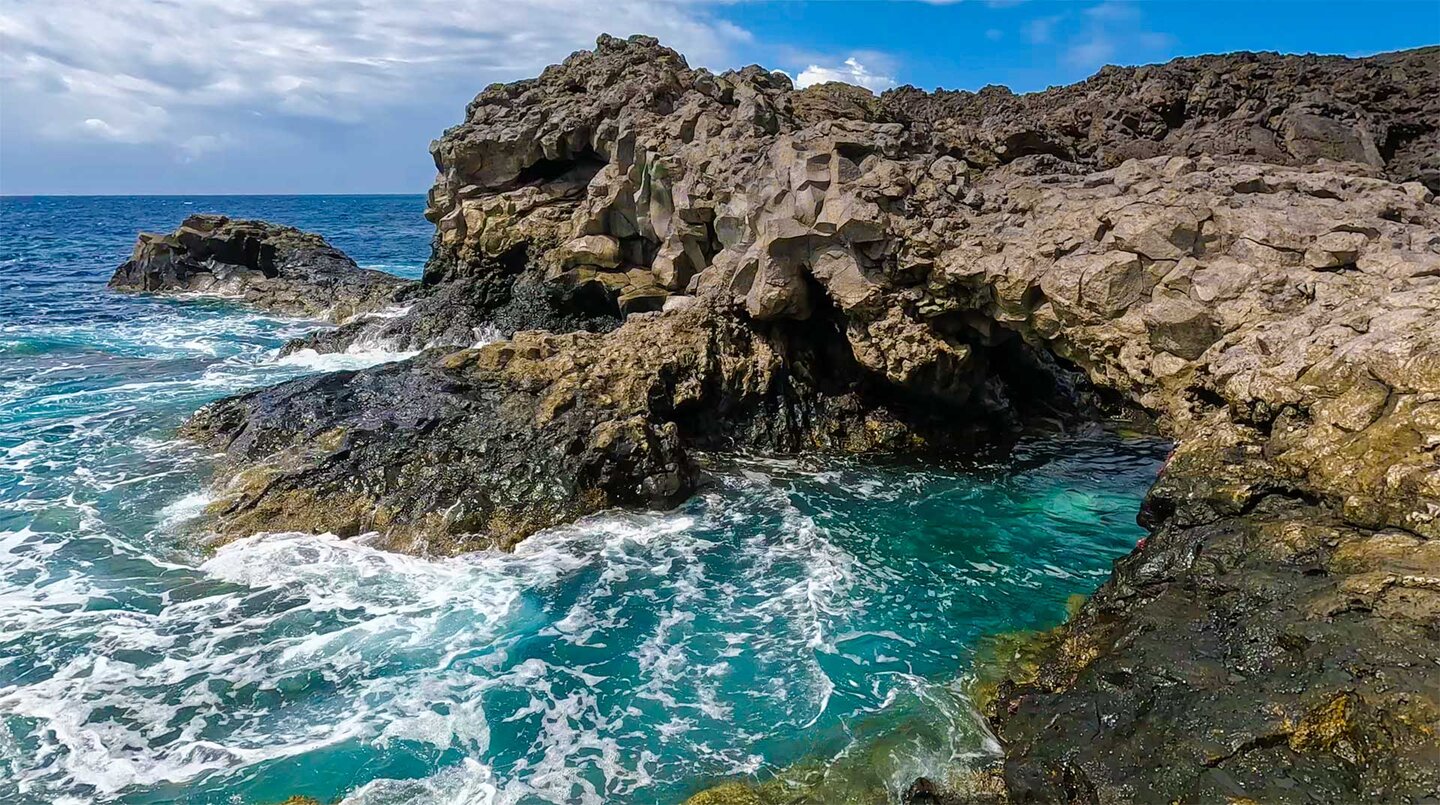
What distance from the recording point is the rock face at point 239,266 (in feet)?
128

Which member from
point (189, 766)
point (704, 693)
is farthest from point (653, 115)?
point (189, 766)

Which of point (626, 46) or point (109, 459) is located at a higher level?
point (626, 46)

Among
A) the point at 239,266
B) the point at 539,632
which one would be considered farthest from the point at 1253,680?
the point at 239,266

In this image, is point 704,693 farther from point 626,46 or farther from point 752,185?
point 626,46

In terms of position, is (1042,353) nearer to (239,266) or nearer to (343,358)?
(343,358)

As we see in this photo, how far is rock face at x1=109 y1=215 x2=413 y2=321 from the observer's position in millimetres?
39125

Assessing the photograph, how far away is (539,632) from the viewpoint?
1157 cm

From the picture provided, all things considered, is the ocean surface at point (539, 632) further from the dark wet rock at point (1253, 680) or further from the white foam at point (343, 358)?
the white foam at point (343, 358)

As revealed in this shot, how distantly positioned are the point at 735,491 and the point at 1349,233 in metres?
9.94

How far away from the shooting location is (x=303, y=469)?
15078mm

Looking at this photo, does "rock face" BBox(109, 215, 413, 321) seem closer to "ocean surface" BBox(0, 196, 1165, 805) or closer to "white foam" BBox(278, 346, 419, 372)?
"white foam" BBox(278, 346, 419, 372)

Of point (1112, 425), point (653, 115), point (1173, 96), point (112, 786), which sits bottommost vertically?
point (112, 786)

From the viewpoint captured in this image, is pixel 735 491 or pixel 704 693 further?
pixel 735 491

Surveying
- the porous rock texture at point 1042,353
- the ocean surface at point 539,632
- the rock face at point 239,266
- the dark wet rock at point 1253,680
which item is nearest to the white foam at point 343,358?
the porous rock texture at point 1042,353
